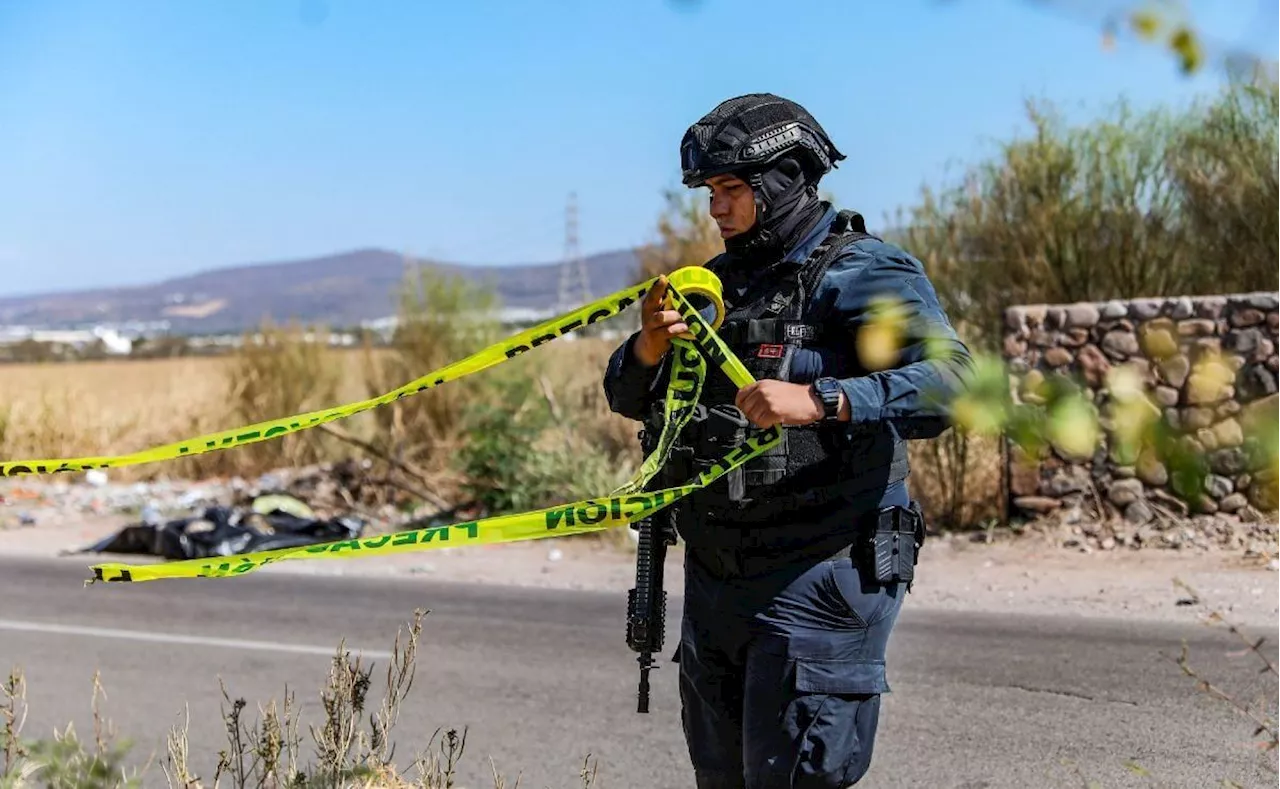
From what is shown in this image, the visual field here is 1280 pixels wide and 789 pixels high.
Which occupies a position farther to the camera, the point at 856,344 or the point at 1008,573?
the point at 1008,573

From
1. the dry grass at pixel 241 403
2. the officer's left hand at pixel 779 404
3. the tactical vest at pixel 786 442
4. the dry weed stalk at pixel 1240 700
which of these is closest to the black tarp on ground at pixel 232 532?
the dry grass at pixel 241 403

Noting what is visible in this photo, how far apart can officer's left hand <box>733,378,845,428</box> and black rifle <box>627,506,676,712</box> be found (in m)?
0.47

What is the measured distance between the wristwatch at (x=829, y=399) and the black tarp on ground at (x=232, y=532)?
31.0 feet

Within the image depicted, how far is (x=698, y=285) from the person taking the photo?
3.02 m

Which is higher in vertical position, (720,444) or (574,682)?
(720,444)

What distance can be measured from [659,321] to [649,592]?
605mm

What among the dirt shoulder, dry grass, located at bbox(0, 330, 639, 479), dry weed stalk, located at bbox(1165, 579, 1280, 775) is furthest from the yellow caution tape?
dry grass, located at bbox(0, 330, 639, 479)

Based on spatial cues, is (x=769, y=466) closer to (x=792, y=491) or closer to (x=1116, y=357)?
(x=792, y=491)

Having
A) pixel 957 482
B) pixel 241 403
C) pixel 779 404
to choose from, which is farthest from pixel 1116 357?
pixel 241 403

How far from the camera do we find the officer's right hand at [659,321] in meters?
3.03

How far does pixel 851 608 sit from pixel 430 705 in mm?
4168

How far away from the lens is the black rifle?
10.6ft

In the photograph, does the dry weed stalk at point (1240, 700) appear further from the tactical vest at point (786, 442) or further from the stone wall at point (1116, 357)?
the stone wall at point (1116, 357)

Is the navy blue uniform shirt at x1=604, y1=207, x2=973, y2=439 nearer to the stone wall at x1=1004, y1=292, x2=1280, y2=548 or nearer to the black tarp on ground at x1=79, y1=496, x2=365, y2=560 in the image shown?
the stone wall at x1=1004, y1=292, x2=1280, y2=548
